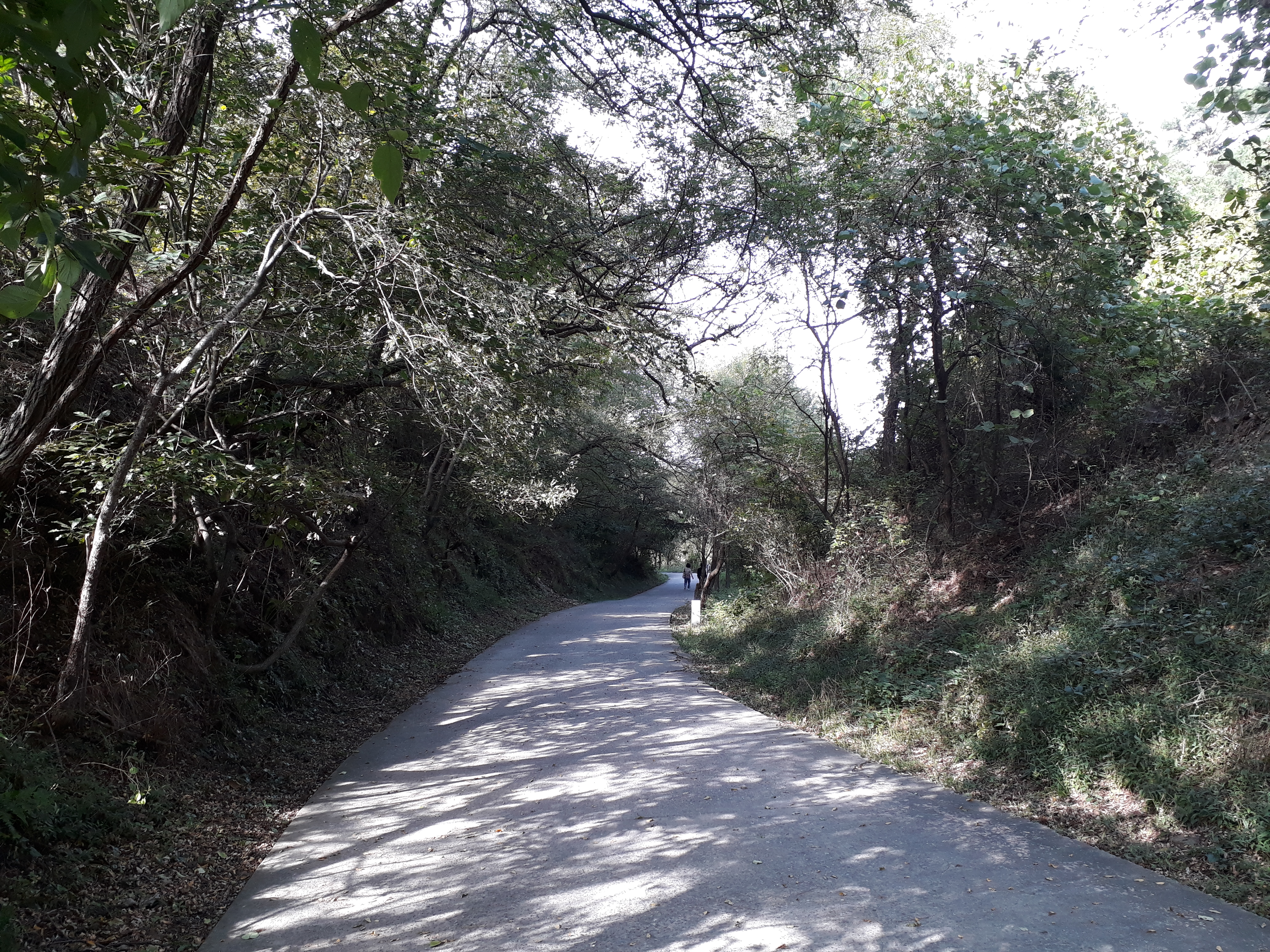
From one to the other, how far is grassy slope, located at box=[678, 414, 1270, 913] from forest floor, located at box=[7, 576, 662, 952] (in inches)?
224

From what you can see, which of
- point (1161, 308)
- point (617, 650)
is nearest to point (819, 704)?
point (1161, 308)

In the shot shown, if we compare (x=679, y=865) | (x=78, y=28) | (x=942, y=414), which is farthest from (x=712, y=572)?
(x=78, y=28)

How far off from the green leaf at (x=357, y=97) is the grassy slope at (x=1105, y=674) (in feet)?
19.4

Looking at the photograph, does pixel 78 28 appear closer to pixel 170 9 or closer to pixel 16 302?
pixel 170 9

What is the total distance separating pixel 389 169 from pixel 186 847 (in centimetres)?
578

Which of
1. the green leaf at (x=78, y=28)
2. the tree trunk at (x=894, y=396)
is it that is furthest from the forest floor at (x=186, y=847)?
the tree trunk at (x=894, y=396)

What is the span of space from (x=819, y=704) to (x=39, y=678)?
26.8ft

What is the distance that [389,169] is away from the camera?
1.71m

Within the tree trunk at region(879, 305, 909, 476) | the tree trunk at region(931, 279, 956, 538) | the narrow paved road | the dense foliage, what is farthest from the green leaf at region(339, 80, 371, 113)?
the tree trunk at region(879, 305, 909, 476)

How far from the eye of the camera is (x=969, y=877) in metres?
5.09

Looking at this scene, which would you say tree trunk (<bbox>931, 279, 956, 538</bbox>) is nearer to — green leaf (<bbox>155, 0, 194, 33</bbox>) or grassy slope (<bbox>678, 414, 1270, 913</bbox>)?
grassy slope (<bbox>678, 414, 1270, 913</bbox>)

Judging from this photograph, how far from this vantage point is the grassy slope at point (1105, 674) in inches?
223

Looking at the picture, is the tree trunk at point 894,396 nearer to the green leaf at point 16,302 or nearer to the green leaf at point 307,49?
the green leaf at point 307,49

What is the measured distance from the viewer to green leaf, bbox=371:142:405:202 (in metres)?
1.70
